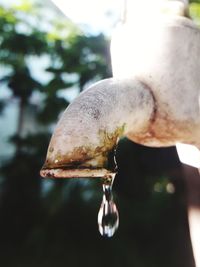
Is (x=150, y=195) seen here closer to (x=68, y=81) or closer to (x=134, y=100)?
(x=68, y=81)

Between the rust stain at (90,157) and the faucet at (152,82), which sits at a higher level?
the faucet at (152,82)

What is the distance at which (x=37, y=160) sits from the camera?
3.54 m

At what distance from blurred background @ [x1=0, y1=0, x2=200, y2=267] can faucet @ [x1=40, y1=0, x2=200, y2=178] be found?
208 centimetres

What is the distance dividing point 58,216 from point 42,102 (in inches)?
39.0

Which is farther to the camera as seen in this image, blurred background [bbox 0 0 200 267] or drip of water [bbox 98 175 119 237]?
blurred background [bbox 0 0 200 267]

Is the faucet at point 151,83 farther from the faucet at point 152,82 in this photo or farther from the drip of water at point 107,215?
the drip of water at point 107,215

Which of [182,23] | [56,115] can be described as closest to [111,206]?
[182,23]

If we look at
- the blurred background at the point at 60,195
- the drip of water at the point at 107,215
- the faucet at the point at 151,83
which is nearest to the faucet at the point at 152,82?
the faucet at the point at 151,83

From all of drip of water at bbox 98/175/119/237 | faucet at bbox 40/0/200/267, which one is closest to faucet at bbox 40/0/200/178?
faucet at bbox 40/0/200/267

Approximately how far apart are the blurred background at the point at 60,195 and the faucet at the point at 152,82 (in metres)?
2.08

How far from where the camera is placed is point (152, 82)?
0.75m

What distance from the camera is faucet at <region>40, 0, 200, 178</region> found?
0.67m

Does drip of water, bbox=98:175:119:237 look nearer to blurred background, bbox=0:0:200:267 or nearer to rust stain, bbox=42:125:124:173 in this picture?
rust stain, bbox=42:125:124:173

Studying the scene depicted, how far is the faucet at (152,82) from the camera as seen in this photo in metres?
0.67
